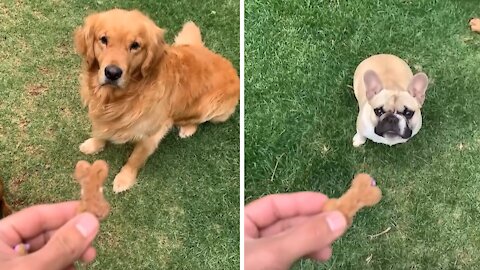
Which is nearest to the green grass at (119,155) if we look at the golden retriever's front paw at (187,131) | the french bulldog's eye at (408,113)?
the golden retriever's front paw at (187,131)

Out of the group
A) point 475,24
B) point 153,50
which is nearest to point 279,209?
point 153,50

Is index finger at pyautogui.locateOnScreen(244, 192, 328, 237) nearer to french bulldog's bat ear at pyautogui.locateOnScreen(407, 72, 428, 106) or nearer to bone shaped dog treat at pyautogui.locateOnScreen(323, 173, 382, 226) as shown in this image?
bone shaped dog treat at pyautogui.locateOnScreen(323, 173, 382, 226)

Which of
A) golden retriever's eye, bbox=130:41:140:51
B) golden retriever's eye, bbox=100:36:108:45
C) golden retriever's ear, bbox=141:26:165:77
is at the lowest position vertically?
golden retriever's ear, bbox=141:26:165:77

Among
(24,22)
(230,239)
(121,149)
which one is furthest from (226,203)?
(24,22)

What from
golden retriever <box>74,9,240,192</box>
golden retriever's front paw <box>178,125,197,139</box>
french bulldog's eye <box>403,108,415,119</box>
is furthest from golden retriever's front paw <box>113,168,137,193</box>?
french bulldog's eye <box>403,108,415,119</box>

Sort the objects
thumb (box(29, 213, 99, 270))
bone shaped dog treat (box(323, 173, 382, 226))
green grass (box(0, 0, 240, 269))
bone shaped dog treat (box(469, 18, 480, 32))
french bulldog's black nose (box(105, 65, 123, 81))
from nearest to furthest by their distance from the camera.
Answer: thumb (box(29, 213, 99, 270)) → bone shaped dog treat (box(323, 173, 382, 226)) → french bulldog's black nose (box(105, 65, 123, 81)) → green grass (box(0, 0, 240, 269)) → bone shaped dog treat (box(469, 18, 480, 32))

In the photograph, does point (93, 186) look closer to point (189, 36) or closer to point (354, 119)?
point (189, 36)

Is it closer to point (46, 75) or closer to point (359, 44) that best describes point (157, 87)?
point (46, 75)
